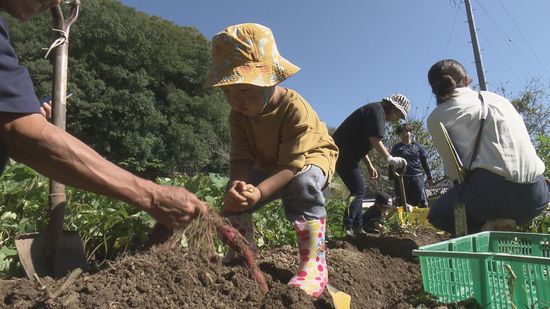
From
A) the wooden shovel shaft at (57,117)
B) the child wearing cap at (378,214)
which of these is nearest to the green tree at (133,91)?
the child wearing cap at (378,214)

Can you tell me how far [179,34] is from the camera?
34.6 metres

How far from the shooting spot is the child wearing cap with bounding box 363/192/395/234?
501 centimetres

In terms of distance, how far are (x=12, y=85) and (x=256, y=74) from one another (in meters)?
1.12

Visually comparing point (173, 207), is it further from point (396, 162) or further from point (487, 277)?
point (396, 162)

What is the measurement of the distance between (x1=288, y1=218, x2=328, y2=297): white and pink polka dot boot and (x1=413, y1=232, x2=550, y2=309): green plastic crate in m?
0.46

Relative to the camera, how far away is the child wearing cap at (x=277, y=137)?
2.19 metres

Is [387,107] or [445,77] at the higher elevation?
[445,77]

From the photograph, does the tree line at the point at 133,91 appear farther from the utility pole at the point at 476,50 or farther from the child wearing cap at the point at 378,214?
the child wearing cap at the point at 378,214

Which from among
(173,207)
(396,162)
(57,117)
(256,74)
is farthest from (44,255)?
(396,162)

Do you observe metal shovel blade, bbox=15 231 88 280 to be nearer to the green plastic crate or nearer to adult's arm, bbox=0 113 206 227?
adult's arm, bbox=0 113 206 227

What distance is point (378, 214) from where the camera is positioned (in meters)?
5.17

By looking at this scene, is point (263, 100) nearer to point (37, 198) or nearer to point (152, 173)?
point (37, 198)

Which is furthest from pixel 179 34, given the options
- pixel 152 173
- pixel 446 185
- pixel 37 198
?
pixel 37 198

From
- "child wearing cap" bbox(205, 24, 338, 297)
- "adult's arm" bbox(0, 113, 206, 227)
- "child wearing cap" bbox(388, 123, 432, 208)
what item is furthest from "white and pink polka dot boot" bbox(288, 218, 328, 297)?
"child wearing cap" bbox(388, 123, 432, 208)
